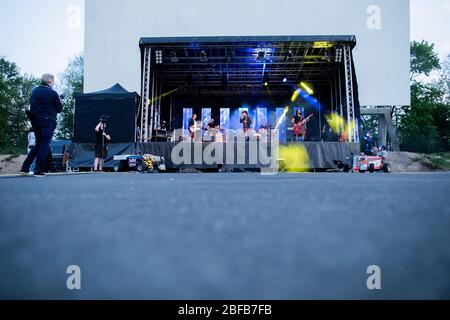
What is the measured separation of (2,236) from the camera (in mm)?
989

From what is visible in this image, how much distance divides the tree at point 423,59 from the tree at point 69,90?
3597 cm

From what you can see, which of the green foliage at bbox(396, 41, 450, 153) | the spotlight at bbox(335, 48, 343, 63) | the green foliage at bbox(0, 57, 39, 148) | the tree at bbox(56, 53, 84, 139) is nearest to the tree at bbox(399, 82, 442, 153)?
the green foliage at bbox(396, 41, 450, 153)

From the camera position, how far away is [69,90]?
4088 centimetres

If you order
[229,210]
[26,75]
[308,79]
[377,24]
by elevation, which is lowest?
[229,210]

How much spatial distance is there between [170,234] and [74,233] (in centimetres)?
28

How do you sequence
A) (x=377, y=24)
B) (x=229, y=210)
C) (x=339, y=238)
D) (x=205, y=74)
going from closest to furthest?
(x=339, y=238)
(x=229, y=210)
(x=377, y=24)
(x=205, y=74)

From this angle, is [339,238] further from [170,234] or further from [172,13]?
[172,13]

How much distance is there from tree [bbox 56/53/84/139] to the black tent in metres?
27.1

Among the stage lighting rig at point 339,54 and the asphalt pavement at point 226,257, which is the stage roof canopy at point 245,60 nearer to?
the stage lighting rig at point 339,54

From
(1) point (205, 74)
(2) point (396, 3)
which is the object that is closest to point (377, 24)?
(2) point (396, 3)

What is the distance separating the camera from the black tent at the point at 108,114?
13531 mm

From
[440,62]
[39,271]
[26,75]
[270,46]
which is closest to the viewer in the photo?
[39,271]

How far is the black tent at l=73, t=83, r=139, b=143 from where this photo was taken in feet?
44.4

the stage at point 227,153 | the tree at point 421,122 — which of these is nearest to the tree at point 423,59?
the tree at point 421,122
